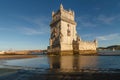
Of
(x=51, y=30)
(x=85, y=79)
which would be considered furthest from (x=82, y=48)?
(x=85, y=79)

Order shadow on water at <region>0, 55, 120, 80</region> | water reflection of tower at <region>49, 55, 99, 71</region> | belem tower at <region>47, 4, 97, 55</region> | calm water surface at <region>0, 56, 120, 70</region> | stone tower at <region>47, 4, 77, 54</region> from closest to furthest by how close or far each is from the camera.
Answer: shadow on water at <region>0, 55, 120, 80</region> < water reflection of tower at <region>49, 55, 99, 71</region> < calm water surface at <region>0, 56, 120, 70</region> < stone tower at <region>47, 4, 77, 54</region> < belem tower at <region>47, 4, 97, 55</region>

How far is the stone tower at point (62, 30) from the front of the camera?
57.2m

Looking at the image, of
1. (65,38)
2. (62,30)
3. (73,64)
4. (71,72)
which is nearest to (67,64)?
(73,64)

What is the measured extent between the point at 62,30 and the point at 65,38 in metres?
3.47

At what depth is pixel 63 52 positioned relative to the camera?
5603cm

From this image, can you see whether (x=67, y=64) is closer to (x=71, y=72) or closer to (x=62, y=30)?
(x=71, y=72)

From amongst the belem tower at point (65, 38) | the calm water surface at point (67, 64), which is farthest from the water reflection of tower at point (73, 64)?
the belem tower at point (65, 38)

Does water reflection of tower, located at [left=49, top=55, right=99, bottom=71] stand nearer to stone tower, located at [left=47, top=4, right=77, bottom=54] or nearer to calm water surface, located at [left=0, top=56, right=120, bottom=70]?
calm water surface, located at [left=0, top=56, right=120, bottom=70]

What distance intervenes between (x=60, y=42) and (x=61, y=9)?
13.6 metres

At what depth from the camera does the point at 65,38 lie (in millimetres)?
59062

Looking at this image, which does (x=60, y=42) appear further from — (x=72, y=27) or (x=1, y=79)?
(x=1, y=79)

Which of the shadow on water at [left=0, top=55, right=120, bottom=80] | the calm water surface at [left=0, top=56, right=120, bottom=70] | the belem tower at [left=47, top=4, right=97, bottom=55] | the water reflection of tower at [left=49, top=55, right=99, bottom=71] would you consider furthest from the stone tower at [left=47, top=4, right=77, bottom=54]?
the shadow on water at [left=0, top=55, right=120, bottom=80]

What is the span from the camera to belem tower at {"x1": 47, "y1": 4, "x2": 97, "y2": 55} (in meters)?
57.4

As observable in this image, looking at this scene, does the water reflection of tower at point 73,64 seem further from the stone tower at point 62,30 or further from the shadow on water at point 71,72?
the stone tower at point 62,30
